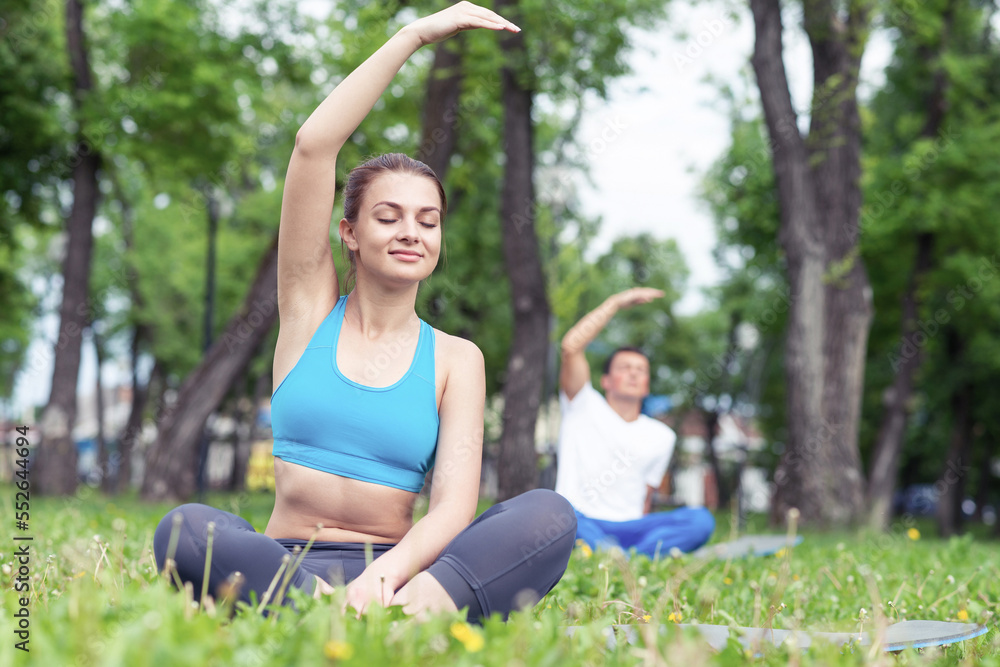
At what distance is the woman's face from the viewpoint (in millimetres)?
2840

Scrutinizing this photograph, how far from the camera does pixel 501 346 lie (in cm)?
2459

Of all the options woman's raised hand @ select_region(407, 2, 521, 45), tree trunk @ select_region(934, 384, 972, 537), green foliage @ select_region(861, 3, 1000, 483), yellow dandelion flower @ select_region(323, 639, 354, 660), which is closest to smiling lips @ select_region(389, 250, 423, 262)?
woman's raised hand @ select_region(407, 2, 521, 45)

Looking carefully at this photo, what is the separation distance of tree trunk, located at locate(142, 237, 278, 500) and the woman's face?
10085mm

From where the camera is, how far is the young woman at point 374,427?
2531mm

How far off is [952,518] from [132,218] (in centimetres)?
2278

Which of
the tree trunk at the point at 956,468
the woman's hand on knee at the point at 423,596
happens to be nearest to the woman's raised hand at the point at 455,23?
the woman's hand on knee at the point at 423,596

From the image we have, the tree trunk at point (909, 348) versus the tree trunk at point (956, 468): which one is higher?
the tree trunk at point (909, 348)

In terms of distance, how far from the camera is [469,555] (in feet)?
8.34

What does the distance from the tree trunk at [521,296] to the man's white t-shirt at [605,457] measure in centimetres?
538

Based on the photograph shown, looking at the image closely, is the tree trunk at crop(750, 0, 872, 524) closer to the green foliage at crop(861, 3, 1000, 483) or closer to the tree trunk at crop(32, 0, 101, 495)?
the green foliage at crop(861, 3, 1000, 483)

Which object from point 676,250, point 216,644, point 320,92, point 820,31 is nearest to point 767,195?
point 820,31

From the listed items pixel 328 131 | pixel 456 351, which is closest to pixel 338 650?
pixel 456 351

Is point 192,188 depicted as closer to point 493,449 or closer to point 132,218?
point 132,218

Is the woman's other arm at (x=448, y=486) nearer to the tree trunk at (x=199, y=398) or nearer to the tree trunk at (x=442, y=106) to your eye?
the tree trunk at (x=442, y=106)
